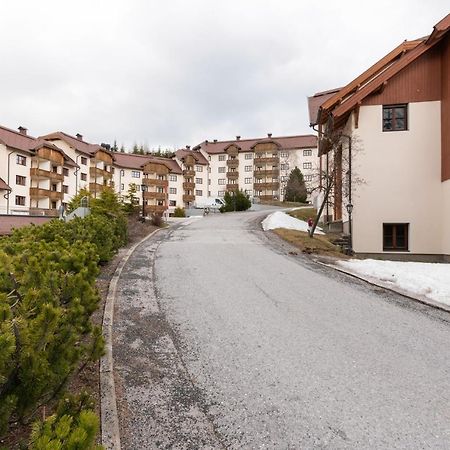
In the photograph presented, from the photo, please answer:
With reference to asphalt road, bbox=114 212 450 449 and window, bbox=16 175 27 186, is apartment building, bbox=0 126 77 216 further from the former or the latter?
asphalt road, bbox=114 212 450 449

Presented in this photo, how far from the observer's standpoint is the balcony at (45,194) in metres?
44.3

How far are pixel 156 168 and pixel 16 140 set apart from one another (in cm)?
2618

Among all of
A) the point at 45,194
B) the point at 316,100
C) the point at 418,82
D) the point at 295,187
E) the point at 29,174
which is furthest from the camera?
the point at 295,187

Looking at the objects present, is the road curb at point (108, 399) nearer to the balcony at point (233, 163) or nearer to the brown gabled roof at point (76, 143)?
the brown gabled roof at point (76, 143)

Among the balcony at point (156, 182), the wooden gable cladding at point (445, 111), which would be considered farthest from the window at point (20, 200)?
the wooden gable cladding at point (445, 111)

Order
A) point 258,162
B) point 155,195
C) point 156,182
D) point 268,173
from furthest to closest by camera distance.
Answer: point 258,162
point 268,173
point 156,182
point 155,195

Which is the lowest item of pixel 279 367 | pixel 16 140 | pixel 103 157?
pixel 279 367

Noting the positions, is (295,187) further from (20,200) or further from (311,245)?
(311,245)

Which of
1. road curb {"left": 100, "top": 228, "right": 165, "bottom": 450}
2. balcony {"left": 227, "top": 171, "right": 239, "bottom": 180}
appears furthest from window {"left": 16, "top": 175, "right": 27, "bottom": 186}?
road curb {"left": 100, "top": 228, "right": 165, "bottom": 450}

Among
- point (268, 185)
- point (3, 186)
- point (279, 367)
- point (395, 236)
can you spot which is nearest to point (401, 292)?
point (279, 367)

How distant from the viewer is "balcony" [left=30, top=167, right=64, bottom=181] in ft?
144

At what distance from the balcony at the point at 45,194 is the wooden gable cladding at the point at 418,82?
134 ft

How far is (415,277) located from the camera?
9.94m

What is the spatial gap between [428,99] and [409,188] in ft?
13.7
